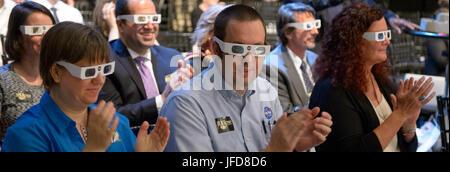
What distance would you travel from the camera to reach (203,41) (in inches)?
140

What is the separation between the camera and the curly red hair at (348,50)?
9.54ft

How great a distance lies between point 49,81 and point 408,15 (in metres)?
7.56

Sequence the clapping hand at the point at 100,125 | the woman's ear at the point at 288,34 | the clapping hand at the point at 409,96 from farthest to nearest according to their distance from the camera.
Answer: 1. the woman's ear at the point at 288,34
2. the clapping hand at the point at 409,96
3. the clapping hand at the point at 100,125

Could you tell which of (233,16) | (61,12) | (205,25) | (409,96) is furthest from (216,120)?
(61,12)

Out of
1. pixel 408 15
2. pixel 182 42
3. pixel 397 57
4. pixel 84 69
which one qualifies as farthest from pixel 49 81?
pixel 408 15

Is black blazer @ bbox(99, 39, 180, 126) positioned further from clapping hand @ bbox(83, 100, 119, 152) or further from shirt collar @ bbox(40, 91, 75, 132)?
clapping hand @ bbox(83, 100, 119, 152)

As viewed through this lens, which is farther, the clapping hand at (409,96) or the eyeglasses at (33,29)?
the eyeglasses at (33,29)

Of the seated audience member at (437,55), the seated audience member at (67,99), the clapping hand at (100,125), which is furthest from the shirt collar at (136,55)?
the seated audience member at (437,55)

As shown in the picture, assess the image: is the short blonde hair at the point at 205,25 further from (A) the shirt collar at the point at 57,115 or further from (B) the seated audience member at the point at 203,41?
(A) the shirt collar at the point at 57,115

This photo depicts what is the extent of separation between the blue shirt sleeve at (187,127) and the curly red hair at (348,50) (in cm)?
100

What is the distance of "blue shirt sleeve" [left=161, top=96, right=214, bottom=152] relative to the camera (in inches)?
83.4

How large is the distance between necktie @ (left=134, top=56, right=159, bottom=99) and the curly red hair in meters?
0.94

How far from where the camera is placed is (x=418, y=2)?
9.43m

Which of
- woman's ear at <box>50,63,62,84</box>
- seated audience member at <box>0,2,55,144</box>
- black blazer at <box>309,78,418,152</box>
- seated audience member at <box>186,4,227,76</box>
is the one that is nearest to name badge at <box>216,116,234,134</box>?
woman's ear at <box>50,63,62,84</box>
